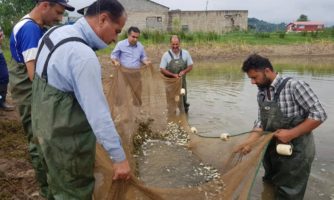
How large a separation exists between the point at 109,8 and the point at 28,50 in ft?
4.23

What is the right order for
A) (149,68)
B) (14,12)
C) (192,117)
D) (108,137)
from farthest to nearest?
1. (14,12)
2. (192,117)
3. (149,68)
4. (108,137)


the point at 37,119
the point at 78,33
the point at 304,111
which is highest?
the point at 78,33

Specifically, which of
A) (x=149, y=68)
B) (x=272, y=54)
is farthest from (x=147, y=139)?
(x=272, y=54)

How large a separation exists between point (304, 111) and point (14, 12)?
41.1 m

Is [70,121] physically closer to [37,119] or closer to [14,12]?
[37,119]

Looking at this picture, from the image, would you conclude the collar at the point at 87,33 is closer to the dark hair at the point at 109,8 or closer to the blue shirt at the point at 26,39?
the dark hair at the point at 109,8

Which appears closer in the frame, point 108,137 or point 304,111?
point 108,137

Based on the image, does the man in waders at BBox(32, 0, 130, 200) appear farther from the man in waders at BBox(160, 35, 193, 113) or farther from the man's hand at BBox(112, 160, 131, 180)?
the man in waders at BBox(160, 35, 193, 113)

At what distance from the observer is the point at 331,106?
9.40m

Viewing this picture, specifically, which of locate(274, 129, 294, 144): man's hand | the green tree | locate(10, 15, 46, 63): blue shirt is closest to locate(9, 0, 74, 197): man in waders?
locate(10, 15, 46, 63): blue shirt

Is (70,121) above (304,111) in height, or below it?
above

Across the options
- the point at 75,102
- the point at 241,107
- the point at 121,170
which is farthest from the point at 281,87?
the point at 241,107

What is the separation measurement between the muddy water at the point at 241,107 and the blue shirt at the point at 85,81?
2853 millimetres

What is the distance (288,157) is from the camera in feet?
12.2
